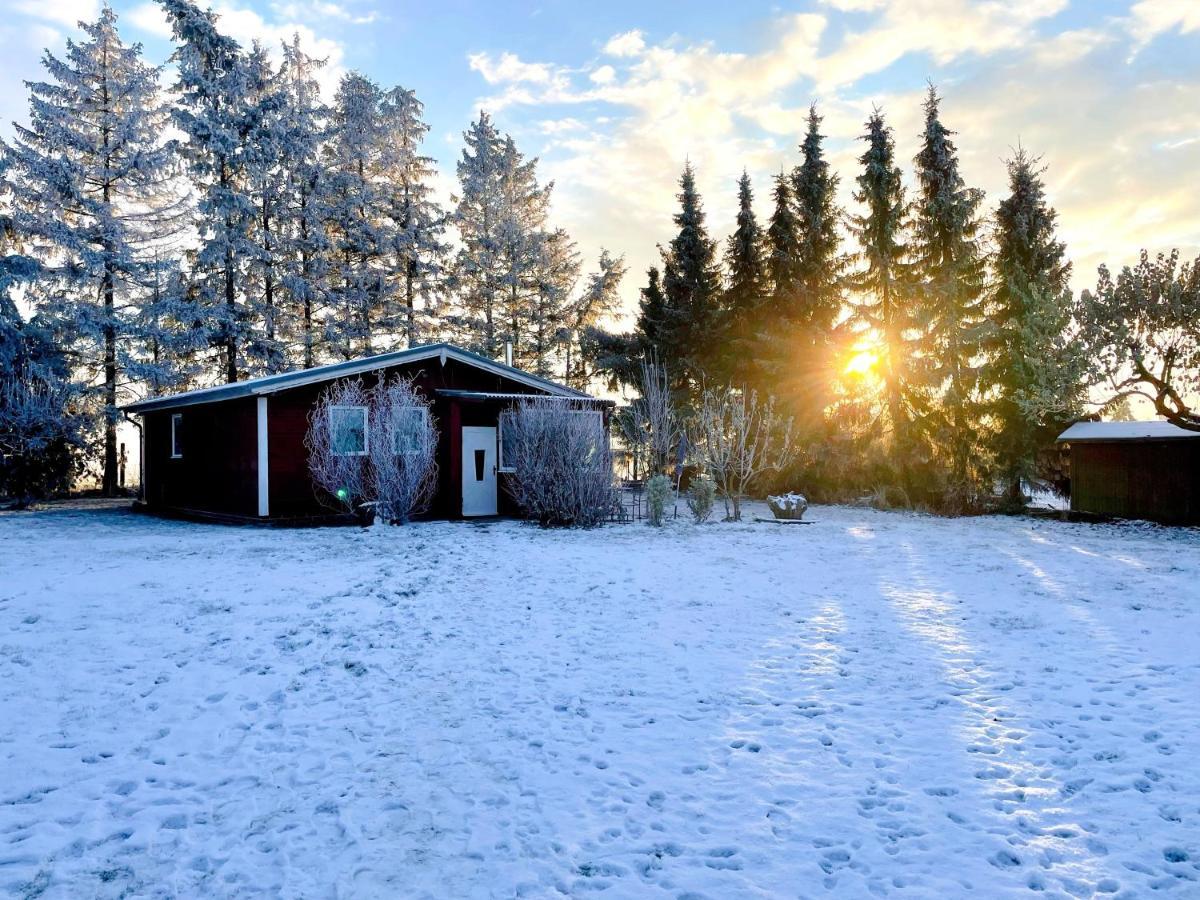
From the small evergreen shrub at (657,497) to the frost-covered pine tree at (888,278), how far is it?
8.70 metres

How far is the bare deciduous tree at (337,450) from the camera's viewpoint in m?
14.2

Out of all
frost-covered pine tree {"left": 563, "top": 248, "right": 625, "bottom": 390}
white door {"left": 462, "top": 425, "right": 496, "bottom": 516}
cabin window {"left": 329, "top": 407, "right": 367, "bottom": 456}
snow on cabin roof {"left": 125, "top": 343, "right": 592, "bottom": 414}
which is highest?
frost-covered pine tree {"left": 563, "top": 248, "right": 625, "bottom": 390}

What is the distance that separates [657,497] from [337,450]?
22.9ft

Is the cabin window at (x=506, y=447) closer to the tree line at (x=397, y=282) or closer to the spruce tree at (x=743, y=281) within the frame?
the tree line at (x=397, y=282)

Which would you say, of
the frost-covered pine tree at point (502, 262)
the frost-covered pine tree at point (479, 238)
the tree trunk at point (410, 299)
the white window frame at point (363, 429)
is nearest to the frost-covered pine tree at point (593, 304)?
the frost-covered pine tree at point (502, 262)

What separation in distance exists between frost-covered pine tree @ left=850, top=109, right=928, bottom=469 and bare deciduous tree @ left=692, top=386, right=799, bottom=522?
10.9 feet

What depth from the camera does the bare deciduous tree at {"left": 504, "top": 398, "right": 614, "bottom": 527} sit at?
14.3 metres

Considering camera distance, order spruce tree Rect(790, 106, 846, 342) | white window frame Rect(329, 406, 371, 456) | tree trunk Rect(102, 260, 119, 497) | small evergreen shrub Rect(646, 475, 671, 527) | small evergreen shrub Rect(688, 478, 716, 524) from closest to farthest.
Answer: white window frame Rect(329, 406, 371, 456), small evergreen shrub Rect(646, 475, 671, 527), small evergreen shrub Rect(688, 478, 716, 524), tree trunk Rect(102, 260, 119, 497), spruce tree Rect(790, 106, 846, 342)

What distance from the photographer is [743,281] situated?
25.2 metres

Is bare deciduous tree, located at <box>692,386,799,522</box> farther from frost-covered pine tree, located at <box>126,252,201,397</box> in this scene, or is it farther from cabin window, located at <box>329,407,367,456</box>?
frost-covered pine tree, located at <box>126,252,201,397</box>

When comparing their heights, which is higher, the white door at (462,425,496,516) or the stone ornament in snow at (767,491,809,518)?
the white door at (462,425,496,516)

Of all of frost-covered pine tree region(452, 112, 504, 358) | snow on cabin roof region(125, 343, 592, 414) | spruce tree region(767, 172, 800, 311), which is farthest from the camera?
frost-covered pine tree region(452, 112, 504, 358)

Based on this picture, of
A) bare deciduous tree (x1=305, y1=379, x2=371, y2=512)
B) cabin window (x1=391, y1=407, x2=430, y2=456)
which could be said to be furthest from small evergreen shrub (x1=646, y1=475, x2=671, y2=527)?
bare deciduous tree (x1=305, y1=379, x2=371, y2=512)

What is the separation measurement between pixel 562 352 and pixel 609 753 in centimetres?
2738
